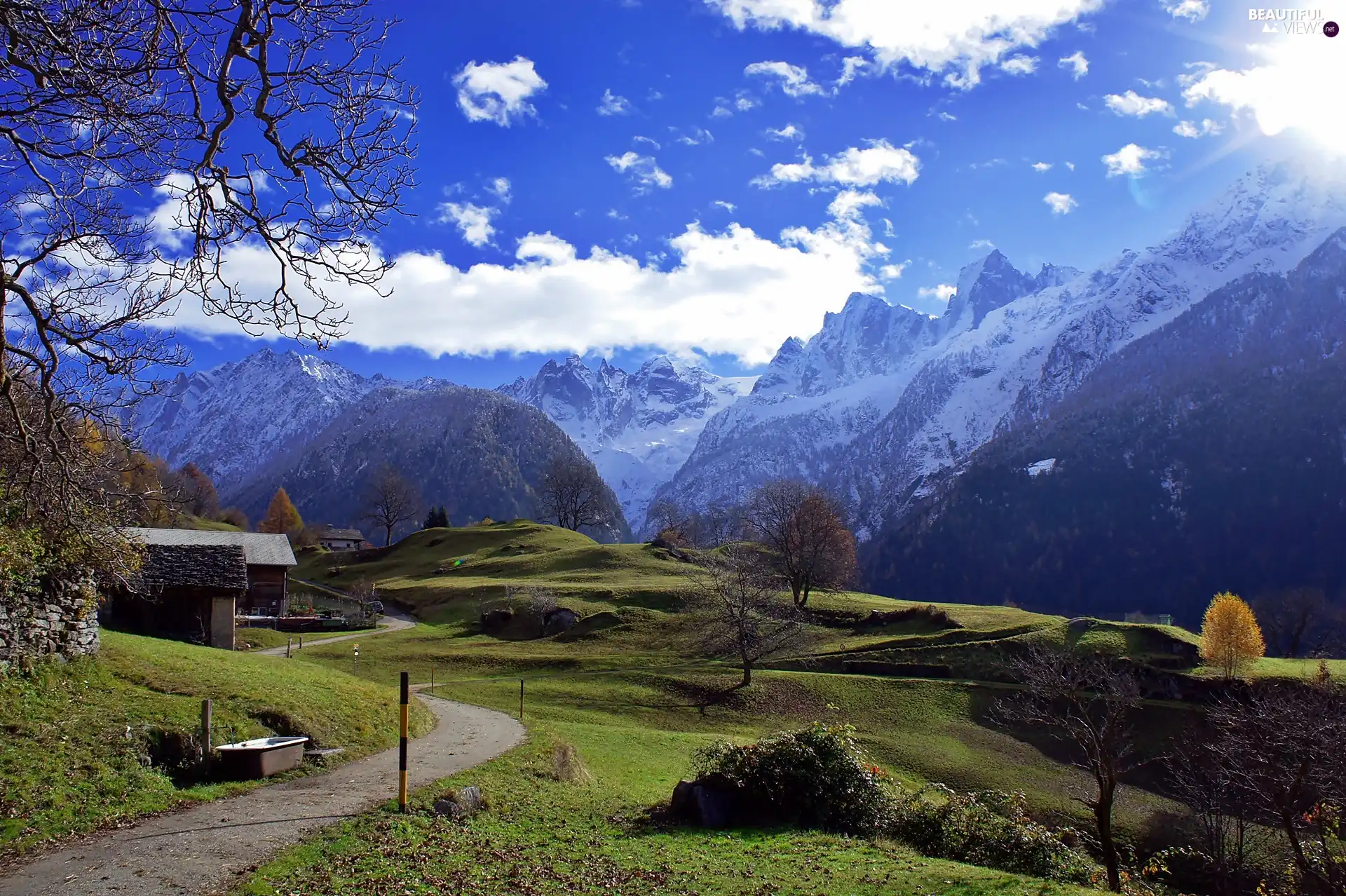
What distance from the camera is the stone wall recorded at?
15047 millimetres

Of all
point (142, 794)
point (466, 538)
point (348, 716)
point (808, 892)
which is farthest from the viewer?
point (466, 538)

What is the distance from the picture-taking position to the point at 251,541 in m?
62.8

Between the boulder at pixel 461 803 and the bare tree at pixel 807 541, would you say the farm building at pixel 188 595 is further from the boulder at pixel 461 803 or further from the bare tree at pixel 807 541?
the bare tree at pixel 807 541

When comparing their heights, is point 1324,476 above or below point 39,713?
above

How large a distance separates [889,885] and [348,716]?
45.2 ft

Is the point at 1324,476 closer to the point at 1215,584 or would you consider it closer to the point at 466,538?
the point at 1215,584

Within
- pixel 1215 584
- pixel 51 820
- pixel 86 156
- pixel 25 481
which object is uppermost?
pixel 86 156

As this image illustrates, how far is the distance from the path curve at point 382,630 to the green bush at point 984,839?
34460 millimetres

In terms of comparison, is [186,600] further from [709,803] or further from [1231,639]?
[1231,639]

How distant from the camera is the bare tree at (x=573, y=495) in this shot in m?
119

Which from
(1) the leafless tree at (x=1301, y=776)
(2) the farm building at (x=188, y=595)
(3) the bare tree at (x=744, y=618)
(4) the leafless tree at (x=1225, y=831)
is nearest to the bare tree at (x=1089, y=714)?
(4) the leafless tree at (x=1225, y=831)

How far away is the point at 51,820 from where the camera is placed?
11039 millimetres

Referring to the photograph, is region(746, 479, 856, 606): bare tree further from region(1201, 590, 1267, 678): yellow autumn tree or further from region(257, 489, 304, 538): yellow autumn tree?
region(257, 489, 304, 538): yellow autumn tree

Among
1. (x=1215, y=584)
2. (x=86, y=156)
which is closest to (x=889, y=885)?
(x=86, y=156)
